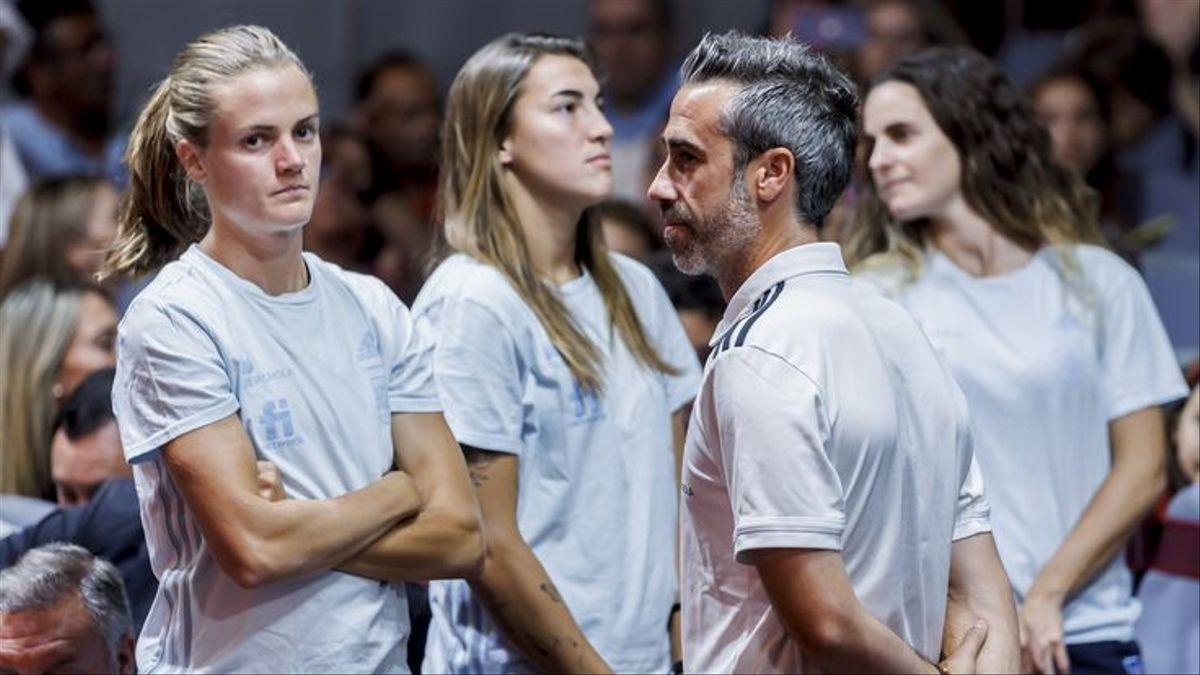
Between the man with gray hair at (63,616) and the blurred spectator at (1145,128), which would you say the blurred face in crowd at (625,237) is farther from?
the man with gray hair at (63,616)

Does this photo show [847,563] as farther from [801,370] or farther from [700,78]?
[700,78]

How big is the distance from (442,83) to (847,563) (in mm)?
5011

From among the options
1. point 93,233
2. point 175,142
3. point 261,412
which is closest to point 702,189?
point 261,412

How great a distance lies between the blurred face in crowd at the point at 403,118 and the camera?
692cm

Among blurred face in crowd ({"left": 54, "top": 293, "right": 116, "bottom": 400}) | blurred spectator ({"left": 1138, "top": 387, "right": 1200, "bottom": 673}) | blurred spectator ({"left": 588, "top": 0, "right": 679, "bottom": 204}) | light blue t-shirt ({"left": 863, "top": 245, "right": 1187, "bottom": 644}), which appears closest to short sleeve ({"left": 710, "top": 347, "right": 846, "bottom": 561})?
light blue t-shirt ({"left": 863, "top": 245, "right": 1187, "bottom": 644})

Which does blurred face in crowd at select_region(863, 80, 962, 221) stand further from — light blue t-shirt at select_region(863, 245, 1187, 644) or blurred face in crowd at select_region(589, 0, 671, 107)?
blurred face in crowd at select_region(589, 0, 671, 107)

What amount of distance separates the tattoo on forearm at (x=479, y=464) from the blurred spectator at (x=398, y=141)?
323cm

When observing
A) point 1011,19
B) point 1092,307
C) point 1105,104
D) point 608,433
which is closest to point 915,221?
point 1092,307

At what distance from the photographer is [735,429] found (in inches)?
102

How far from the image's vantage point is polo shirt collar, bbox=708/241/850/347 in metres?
2.74

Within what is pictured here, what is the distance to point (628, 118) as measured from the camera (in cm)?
692

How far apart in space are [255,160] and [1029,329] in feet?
5.67

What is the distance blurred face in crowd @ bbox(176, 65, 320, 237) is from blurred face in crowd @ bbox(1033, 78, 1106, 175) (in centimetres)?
357

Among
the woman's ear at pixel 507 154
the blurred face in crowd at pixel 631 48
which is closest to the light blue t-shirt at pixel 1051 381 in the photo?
the woman's ear at pixel 507 154
